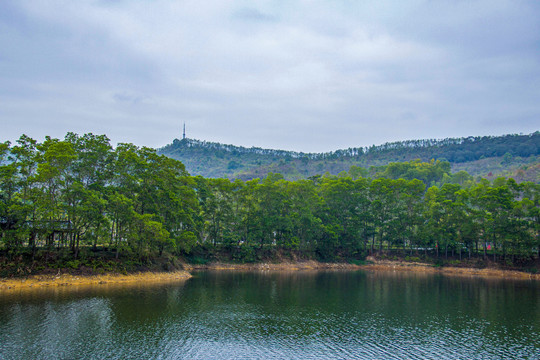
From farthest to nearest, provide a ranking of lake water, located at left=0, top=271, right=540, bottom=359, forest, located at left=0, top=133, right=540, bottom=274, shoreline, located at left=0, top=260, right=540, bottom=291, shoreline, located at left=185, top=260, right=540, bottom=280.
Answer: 1. shoreline, located at left=185, top=260, right=540, bottom=280
2. forest, located at left=0, top=133, right=540, bottom=274
3. shoreline, located at left=0, top=260, right=540, bottom=291
4. lake water, located at left=0, top=271, right=540, bottom=359

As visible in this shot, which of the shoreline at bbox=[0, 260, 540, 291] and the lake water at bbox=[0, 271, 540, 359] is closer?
the lake water at bbox=[0, 271, 540, 359]

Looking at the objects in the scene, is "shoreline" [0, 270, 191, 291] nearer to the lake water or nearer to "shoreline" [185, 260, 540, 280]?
the lake water

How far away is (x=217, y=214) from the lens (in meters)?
77.8

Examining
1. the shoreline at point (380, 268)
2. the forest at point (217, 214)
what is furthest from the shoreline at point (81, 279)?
the shoreline at point (380, 268)

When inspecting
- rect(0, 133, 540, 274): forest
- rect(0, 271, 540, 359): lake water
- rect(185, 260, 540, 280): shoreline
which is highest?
rect(0, 133, 540, 274): forest

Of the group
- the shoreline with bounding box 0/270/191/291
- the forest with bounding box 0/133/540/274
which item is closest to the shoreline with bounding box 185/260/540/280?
the forest with bounding box 0/133/540/274

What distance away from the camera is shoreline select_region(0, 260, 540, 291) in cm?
4434

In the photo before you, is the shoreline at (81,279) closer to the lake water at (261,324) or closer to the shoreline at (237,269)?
the shoreline at (237,269)

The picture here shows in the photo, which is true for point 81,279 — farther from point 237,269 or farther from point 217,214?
point 237,269

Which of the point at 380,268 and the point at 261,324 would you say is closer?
the point at 261,324

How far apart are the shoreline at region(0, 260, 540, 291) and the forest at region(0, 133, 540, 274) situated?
2709 millimetres

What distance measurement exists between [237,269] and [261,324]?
149ft

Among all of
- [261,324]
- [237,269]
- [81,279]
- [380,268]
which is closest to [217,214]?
[237,269]

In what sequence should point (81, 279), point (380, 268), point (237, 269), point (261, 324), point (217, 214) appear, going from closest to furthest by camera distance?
point (261, 324)
point (81, 279)
point (237, 269)
point (217, 214)
point (380, 268)
